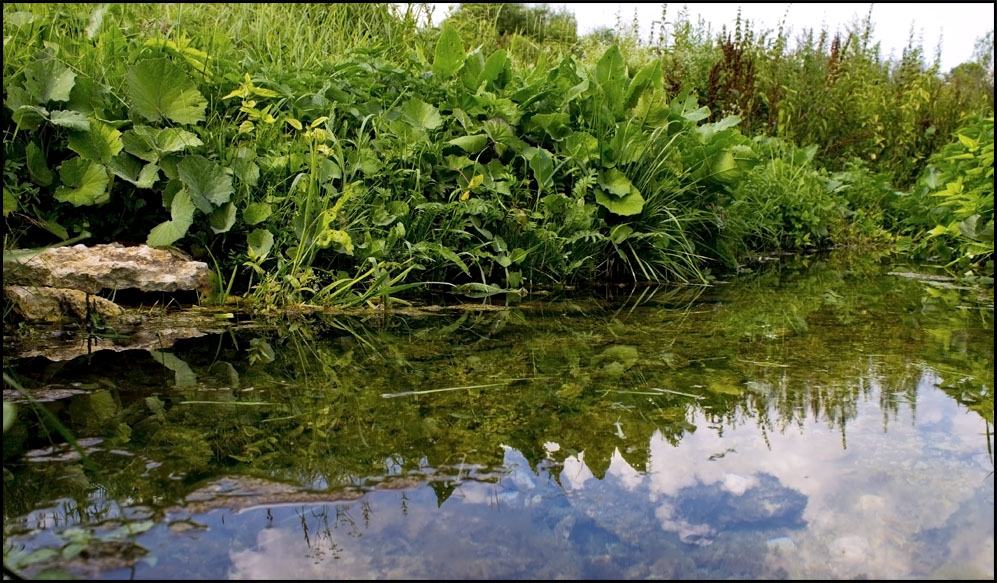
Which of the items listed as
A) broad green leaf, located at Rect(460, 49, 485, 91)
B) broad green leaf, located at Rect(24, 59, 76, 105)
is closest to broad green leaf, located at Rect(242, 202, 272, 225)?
broad green leaf, located at Rect(24, 59, 76, 105)

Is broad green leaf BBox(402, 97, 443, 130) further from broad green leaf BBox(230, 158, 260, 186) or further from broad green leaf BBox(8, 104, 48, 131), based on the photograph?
broad green leaf BBox(8, 104, 48, 131)

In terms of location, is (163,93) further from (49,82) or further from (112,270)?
(112,270)

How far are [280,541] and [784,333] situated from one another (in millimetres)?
1795

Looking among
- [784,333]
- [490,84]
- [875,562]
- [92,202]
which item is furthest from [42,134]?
[875,562]

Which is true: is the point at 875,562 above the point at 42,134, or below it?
below

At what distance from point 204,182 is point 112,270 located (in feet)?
1.44

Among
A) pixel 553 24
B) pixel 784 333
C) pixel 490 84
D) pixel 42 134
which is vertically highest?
pixel 553 24

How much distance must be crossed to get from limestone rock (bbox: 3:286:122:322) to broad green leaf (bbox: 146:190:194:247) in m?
0.31

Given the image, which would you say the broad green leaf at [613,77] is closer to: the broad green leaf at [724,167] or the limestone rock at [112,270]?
the broad green leaf at [724,167]

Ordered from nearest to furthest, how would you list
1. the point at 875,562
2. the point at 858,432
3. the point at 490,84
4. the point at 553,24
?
the point at 875,562, the point at 858,432, the point at 490,84, the point at 553,24

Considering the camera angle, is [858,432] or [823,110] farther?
[823,110]

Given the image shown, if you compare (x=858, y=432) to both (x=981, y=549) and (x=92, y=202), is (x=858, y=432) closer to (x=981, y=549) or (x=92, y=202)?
(x=981, y=549)

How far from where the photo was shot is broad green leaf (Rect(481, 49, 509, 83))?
357cm

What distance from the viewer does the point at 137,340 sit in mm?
2127
